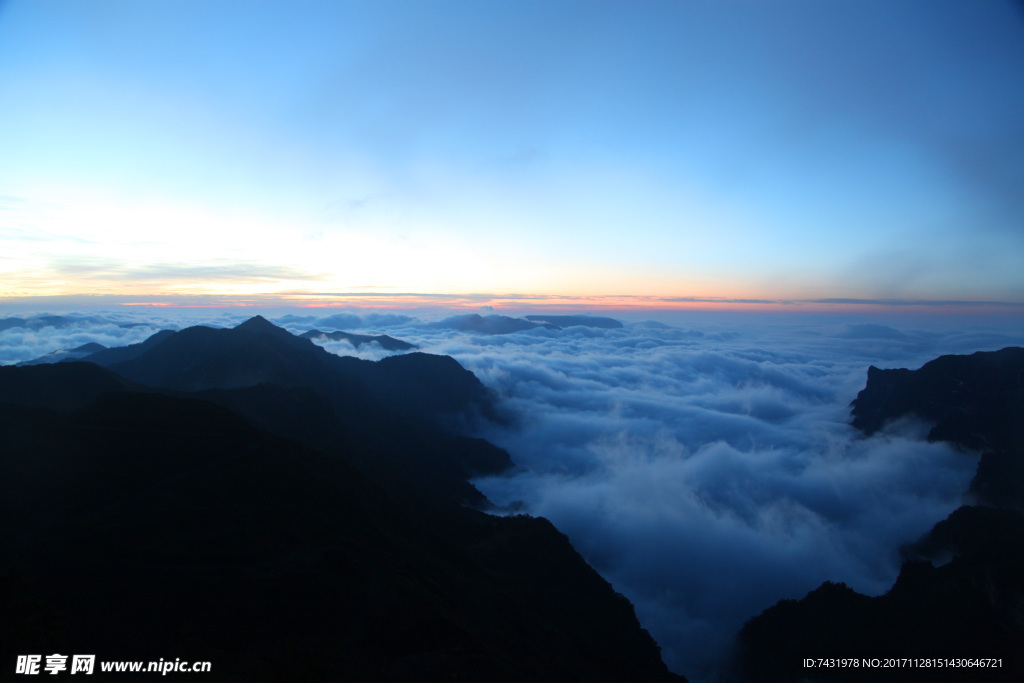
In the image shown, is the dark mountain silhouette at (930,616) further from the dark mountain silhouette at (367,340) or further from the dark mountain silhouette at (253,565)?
the dark mountain silhouette at (367,340)

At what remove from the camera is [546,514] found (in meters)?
64.6

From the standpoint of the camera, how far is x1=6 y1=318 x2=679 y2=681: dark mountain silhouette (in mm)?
17172

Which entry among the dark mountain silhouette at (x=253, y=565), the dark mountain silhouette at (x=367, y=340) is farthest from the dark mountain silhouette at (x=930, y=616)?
the dark mountain silhouette at (x=367, y=340)

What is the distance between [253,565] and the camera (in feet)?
70.7

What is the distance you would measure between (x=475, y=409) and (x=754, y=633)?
83301 mm

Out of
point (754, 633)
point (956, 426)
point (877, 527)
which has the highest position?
point (956, 426)

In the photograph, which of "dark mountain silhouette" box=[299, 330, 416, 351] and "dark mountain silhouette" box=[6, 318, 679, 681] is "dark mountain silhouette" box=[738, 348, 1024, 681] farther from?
"dark mountain silhouette" box=[299, 330, 416, 351]

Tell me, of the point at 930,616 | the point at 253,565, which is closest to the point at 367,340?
the point at 253,565

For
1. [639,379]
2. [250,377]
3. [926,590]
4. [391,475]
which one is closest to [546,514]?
[391,475]

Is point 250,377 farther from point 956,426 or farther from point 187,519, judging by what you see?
point 956,426

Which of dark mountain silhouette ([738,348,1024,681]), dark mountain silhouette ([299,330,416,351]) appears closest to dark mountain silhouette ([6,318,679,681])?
dark mountain silhouette ([738,348,1024,681])

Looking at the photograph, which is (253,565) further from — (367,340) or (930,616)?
(367,340)

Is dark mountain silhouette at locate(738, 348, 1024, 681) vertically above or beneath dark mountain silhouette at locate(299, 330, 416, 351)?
beneath

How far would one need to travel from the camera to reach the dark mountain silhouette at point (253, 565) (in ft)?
56.3
